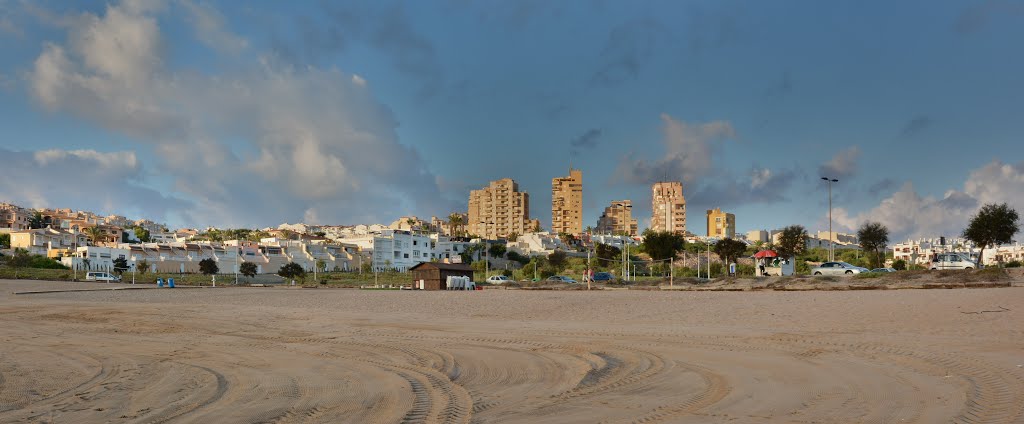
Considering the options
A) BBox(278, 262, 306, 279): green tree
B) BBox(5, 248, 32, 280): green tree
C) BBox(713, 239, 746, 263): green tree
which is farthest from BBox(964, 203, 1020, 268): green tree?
BBox(5, 248, 32, 280): green tree

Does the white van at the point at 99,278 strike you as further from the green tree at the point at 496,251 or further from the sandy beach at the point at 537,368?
the green tree at the point at 496,251

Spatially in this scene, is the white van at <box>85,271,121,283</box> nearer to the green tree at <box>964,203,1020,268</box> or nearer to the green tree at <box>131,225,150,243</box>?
→ the green tree at <box>964,203,1020,268</box>

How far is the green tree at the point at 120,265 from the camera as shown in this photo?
97662 mm

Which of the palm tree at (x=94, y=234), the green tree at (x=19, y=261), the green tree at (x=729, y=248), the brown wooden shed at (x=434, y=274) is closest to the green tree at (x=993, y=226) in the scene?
the green tree at (x=729, y=248)

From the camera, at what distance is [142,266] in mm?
94250

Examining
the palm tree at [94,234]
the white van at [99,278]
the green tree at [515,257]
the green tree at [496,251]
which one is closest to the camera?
the white van at [99,278]

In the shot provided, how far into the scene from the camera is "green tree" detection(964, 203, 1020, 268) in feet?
176

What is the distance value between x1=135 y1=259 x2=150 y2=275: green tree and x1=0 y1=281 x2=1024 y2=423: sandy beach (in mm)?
80505

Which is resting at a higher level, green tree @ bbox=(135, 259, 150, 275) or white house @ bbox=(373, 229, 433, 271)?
white house @ bbox=(373, 229, 433, 271)

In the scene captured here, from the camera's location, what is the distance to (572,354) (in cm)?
1288

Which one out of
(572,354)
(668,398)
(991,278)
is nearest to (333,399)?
(668,398)

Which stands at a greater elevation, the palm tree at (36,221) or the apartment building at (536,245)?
the palm tree at (36,221)

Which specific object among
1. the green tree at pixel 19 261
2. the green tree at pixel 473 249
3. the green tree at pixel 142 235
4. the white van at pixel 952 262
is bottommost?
the white van at pixel 952 262

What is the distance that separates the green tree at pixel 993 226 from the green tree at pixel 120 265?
95.2 meters
